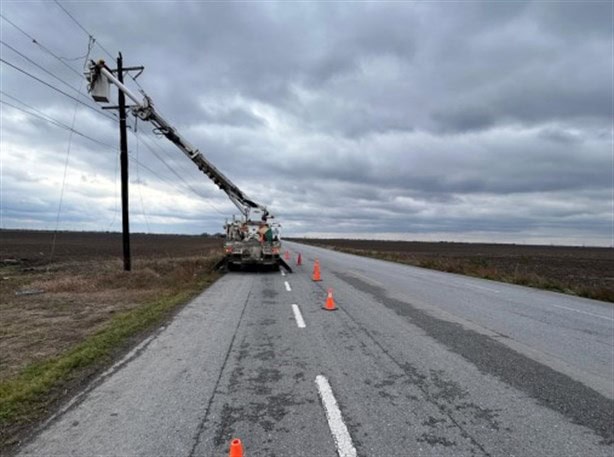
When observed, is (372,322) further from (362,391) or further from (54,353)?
(54,353)

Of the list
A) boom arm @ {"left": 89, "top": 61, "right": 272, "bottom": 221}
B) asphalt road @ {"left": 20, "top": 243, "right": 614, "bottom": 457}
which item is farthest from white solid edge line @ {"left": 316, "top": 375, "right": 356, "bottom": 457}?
boom arm @ {"left": 89, "top": 61, "right": 272, "bottom": 221}

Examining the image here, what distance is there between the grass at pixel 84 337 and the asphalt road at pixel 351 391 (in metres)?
0.33

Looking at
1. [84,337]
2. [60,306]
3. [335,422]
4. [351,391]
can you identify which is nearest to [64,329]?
[84,337]

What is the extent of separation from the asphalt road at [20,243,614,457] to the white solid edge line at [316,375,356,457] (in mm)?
18

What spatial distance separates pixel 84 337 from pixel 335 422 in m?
5.92

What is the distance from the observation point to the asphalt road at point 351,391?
13.0ft

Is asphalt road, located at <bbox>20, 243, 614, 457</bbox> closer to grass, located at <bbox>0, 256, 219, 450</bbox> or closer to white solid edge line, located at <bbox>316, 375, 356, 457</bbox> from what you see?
white solid edge line, located at <bbox>316, 375, 356, 457</bbox>

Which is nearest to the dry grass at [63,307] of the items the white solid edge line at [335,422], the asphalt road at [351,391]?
the asphalt road at [351,391]

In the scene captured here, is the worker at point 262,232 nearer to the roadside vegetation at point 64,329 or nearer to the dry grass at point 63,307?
the dry grass at point 63,307

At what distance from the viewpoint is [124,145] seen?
19.1 metres

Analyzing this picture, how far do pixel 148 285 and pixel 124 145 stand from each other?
21.2 ft

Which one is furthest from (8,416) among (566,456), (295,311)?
(295,311)

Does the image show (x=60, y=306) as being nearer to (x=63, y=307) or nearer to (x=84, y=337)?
(x=63, y=307)

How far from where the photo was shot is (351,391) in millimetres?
5230
